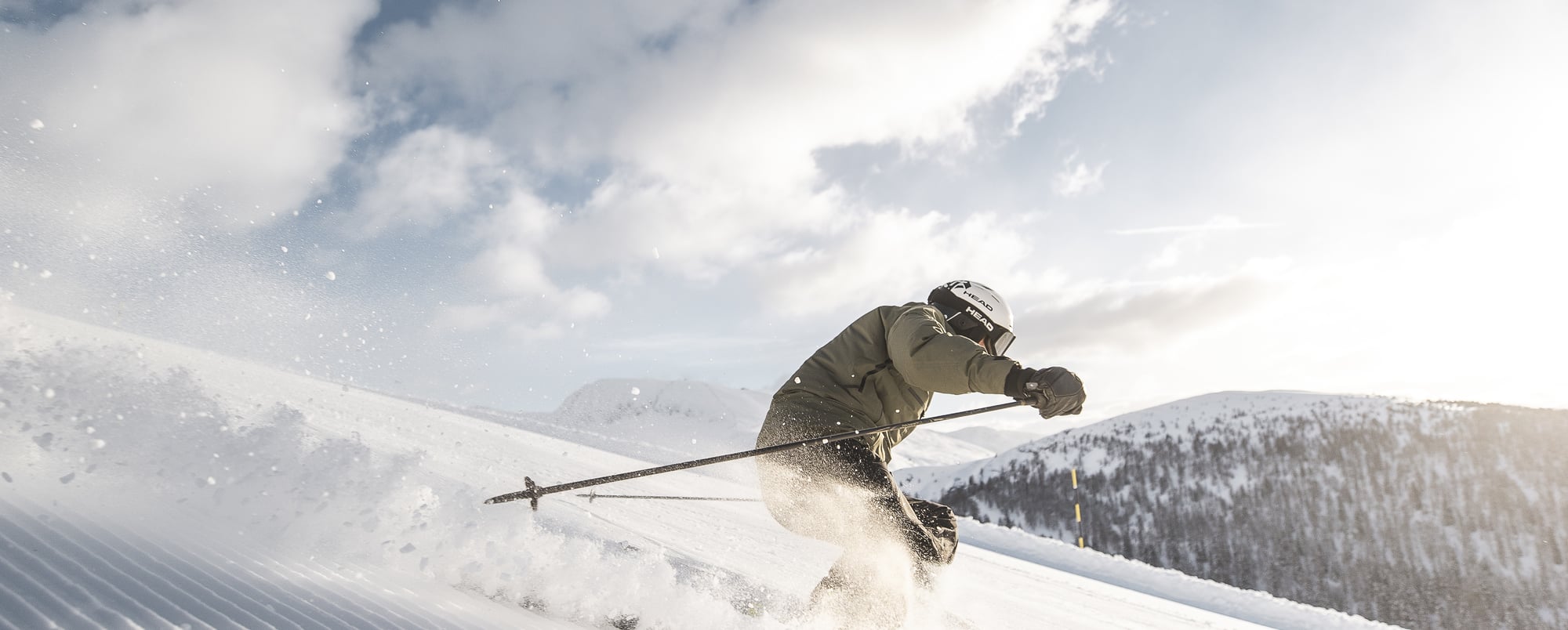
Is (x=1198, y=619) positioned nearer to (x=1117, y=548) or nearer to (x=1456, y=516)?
(x=1117, y=548)

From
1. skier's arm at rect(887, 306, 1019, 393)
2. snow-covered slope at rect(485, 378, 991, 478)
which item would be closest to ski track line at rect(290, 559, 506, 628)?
skier's arm at rect(887, 306, 1019, 393)

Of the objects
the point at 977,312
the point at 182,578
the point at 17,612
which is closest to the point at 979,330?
the point at 977,312

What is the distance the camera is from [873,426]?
3209 mm

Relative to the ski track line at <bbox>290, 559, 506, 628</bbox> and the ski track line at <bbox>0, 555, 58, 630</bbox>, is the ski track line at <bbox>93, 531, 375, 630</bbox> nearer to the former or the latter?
the ski track line at <bbox>290, 559, 506, 628</bbox>

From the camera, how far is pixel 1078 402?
2.59 m

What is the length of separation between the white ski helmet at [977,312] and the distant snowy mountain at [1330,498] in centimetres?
4446

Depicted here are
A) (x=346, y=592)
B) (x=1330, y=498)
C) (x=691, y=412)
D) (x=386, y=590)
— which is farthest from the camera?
(x=691, y=412)

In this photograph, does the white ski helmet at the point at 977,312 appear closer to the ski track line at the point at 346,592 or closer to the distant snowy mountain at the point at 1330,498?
the ski track line at the point at 346,592

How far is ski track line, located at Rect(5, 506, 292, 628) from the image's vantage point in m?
2.11

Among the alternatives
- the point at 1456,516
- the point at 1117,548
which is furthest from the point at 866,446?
the point at 1456,516

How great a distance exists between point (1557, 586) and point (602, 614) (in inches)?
2418

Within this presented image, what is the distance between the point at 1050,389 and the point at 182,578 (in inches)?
120

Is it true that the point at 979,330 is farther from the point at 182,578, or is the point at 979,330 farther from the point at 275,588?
the point at 182,578

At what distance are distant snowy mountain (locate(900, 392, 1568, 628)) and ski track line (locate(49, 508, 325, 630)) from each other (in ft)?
152
